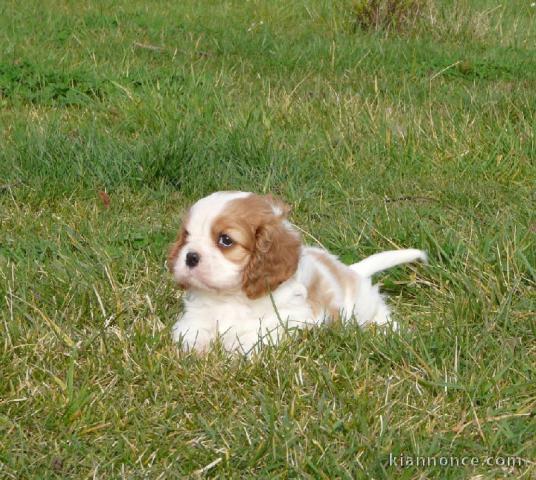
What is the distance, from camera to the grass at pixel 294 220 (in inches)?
115

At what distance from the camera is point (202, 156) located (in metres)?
5.20

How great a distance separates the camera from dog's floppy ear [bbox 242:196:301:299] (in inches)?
136

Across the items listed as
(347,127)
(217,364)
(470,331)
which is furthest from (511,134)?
(217,364)

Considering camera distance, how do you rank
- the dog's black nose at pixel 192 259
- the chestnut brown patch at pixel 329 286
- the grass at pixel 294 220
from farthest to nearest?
the chestnut brown patch at pixel 329 286 < the dog's black nose at pixel 192 259 < the grass at pixel 294 220

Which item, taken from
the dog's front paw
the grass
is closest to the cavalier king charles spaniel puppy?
the dog's front paw

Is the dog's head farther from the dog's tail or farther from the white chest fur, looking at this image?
the dog's tail

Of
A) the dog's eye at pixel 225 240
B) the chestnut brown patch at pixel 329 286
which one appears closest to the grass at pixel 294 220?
the chestnut brown patch at pixel 329 286

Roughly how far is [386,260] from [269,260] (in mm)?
732

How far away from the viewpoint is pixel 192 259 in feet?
11.1

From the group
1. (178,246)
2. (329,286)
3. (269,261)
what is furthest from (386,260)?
(178,246)

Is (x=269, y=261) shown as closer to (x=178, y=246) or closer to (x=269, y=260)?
(x=269, y=260)

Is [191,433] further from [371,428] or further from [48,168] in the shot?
[48,168]

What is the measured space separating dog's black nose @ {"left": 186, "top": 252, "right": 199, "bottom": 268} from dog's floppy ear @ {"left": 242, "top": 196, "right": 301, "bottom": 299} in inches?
7.6

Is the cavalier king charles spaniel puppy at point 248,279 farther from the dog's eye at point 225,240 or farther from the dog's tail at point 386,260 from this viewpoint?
the dog's tail at point 386,260
